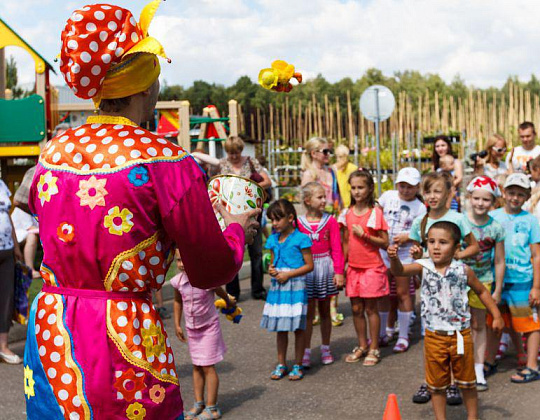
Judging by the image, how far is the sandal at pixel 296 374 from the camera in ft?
21.0

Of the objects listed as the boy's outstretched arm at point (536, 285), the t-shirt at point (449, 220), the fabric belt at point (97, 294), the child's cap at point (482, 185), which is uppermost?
the child's cap at point (482, 185)

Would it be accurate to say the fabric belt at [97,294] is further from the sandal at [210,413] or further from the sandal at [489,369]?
the sandal at [489,369]

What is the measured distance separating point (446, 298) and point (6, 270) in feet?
13.5

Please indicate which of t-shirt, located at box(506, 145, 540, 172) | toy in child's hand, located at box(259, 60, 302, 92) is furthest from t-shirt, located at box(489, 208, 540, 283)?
t-shirt, located at box(506, 145, 540, 172)

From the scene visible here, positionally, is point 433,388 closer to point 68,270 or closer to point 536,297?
point 536,297

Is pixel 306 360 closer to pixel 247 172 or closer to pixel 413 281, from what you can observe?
pixel 413 281

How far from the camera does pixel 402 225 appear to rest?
743 centimetres

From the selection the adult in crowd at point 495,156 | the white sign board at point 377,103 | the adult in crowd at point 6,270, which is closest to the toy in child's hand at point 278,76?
the adult in crowd at point 6,270

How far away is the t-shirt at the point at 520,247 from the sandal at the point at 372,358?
1.29 meters

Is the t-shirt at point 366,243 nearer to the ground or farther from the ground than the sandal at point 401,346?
farther from the ground

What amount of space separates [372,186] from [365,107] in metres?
6.45

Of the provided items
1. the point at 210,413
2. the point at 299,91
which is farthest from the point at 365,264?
the point at 299,91

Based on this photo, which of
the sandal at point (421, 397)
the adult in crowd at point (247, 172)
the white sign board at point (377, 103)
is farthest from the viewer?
the white sign board at point (377, 103)

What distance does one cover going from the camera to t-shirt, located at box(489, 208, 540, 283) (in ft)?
20.5
